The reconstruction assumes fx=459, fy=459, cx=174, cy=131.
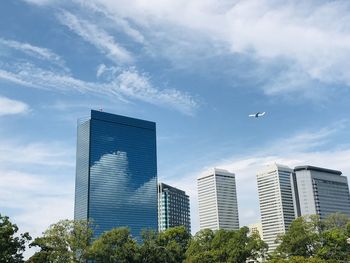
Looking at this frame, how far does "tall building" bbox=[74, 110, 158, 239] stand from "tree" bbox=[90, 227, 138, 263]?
8643 centimetres

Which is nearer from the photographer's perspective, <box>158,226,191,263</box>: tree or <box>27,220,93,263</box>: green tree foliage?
<box>27,220,93,263</box>: green tree foliage

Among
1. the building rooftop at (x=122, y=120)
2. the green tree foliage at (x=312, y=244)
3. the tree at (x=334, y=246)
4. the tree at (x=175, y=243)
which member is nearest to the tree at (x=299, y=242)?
the green tree foliage at (x=312, y=244)

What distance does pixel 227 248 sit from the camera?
7169cm

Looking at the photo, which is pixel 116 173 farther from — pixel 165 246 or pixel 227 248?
pixel 227 248

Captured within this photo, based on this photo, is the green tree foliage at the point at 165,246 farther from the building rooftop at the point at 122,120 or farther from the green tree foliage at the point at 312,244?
the building rooftop at the point at 122,120

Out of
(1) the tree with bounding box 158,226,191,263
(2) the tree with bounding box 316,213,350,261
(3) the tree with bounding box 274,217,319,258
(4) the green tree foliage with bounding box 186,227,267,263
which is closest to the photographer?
(4) the green tree foliage with bounding box 186,227,267,263

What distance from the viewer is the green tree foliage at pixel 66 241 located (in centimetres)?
5812

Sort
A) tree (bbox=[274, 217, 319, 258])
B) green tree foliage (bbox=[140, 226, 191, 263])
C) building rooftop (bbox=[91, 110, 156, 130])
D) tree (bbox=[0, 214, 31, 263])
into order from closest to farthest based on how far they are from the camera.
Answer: tree (bbox=[0, 214, 31, 263])
green tree foliage (bbox=[140, 226, 191, 263])
tree (bbox=[274, 217, 319, 258])
building rooftop (bbox=[91, 110, 156, 130])

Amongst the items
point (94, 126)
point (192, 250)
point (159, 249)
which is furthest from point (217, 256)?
point (94, 126)

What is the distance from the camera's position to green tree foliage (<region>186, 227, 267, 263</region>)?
2776 inches

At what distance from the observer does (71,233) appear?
193 ft

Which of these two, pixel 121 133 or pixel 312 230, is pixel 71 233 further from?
pixel 121 133

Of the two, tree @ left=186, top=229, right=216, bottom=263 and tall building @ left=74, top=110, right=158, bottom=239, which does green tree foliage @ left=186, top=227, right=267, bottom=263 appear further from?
tall building @ left=74, top=110, right=158, bottom=239

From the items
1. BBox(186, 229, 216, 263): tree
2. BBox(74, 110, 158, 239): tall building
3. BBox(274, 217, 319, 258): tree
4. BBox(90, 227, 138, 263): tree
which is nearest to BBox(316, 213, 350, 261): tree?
BBox(274, 217, 319, 258): tree
